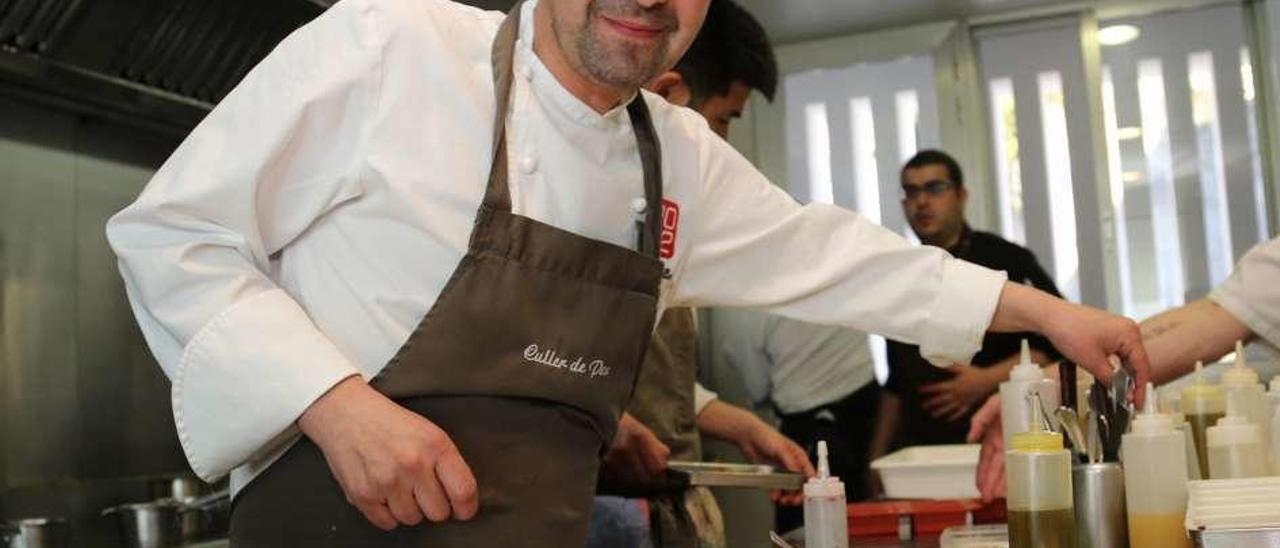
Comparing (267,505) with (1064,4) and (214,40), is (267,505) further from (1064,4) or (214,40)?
(1064,4)

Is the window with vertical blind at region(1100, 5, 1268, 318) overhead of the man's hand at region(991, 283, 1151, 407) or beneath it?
overhead

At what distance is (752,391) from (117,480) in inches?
84.2

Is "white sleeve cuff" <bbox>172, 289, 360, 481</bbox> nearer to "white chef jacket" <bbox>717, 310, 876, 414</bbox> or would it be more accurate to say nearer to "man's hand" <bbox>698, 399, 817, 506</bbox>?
"man's hand" <bbox>698, 399, 817, 506</bbox>

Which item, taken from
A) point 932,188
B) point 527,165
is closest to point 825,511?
point 527,165

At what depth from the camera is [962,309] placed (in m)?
1.67

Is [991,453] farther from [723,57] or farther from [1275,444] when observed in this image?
[723,57]

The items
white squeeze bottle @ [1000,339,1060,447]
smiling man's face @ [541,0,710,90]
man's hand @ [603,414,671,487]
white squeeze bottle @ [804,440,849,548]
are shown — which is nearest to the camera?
smiling man's face @ [541,0,710,90]

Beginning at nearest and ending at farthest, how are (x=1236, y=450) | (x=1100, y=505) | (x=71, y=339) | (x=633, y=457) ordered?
(x=1100, y=505)
(x=1236, y=450)
(x=633, y=457)
(x=71, y=339)

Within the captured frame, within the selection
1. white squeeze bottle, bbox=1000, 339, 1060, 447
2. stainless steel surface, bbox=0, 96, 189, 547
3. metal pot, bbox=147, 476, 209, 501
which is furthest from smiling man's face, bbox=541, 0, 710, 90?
metal pot, bbox=147, 476, 209, 501

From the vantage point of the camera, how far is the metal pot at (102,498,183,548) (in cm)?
247

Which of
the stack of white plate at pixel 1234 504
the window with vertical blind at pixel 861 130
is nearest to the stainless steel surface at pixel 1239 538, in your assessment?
the stack of white plate at pixel 1234 504

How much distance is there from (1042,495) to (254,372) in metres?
0.80

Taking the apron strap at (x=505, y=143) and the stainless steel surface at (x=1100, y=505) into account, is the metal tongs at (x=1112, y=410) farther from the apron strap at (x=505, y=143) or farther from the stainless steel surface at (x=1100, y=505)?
the apron strap at (x=505, y=143)

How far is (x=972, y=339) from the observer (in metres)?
1.67
